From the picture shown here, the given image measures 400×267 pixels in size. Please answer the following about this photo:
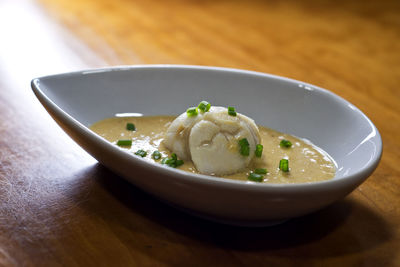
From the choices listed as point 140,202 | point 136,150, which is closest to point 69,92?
point 136,150

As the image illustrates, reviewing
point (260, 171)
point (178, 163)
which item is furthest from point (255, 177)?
point (178, 163)

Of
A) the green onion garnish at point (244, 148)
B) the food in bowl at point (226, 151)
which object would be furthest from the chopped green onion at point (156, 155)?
the green onion garnish at point (244, 148)

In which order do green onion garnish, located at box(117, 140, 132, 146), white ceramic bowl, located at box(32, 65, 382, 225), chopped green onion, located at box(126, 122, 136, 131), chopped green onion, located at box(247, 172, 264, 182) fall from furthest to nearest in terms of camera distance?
chopped green onion, located at box(126, 122, 136, 131), green onion garnish, located at box(117, 140, 132, 146), chopped green onion, located at box(247, 172, 264, 182), white ceramic bowl, located at box(32, 65, 382, 225)

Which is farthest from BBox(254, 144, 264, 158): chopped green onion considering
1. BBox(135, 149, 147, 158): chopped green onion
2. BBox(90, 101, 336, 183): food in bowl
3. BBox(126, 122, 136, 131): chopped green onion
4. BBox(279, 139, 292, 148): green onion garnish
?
BBox(126, 122, 136, 131): chopped green onion

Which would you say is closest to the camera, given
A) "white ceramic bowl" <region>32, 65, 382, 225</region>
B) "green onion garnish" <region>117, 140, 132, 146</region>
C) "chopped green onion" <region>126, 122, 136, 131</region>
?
"white ceramic bowl" <region>32, 65, 382, 225</region>

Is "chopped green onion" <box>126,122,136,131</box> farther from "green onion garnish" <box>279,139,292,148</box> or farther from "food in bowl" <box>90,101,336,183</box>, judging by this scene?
"green onion garnish" <box>279,139,292,148</box>

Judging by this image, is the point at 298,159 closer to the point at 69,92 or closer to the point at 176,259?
the point at 176,259

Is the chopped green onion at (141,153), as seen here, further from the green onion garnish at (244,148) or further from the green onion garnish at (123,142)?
the green onion garnish at (244,148)
